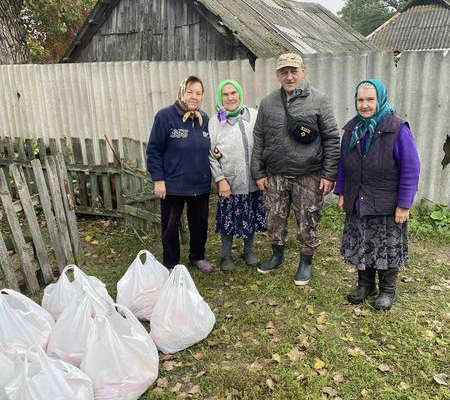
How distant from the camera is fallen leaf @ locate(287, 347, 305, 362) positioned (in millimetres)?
2941

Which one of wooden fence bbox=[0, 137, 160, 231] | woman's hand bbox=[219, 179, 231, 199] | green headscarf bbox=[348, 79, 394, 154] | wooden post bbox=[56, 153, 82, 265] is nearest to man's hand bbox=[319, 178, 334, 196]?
green headscarf bbox=[348, 79, 394, 154]

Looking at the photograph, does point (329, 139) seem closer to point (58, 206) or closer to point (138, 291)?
point (138, 291)

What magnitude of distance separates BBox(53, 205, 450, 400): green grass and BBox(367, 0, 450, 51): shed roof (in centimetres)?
2672

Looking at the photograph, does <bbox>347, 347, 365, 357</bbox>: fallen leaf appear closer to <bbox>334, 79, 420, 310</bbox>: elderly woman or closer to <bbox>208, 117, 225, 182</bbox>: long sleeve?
<bbox>334, 79, 420, 310</bbox>: elderly woman

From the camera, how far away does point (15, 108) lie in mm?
9094

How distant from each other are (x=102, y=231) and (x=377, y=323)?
11.9 feet

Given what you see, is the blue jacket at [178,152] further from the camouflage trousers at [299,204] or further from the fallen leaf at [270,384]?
the fallen leaf at [270,384]

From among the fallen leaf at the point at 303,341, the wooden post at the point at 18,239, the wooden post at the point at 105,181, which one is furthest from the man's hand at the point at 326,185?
the wooden post at the point at 105,181

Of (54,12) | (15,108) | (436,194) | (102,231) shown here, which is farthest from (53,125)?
(436,194)

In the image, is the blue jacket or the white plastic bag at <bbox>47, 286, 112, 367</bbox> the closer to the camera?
the white plastic bag at <bbox>47, 286, 112, 367</bbox>

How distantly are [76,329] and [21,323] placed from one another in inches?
15.5

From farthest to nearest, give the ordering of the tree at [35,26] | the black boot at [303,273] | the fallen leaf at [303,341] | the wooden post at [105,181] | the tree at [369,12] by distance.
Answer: the tree at [369,12]
the tree at [35,26]
the wooden post at [105,181]
the black boot at [303,273]
the fallen leaf at [303,341]

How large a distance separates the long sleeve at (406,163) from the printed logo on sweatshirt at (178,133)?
174 centimetres

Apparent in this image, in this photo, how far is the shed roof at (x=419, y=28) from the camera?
90.9ft
